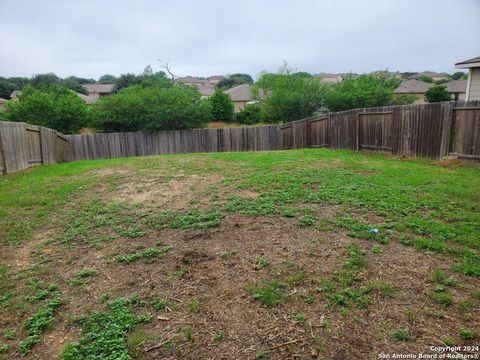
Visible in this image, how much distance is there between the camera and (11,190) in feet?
22.5

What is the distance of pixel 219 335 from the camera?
229cm

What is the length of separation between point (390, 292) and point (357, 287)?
24 centimetres

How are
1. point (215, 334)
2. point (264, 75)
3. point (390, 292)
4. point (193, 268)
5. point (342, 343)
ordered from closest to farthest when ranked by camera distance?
point (342, 343) → point (215, 334) → point (390, 292) → point (193, 268) → point (264, 75)

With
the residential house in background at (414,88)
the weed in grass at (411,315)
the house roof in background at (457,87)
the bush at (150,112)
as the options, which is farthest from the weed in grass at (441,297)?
the residential house in background at (414,88)

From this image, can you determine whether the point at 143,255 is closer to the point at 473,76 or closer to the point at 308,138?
the point at 308,138

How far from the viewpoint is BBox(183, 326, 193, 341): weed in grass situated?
228 centimetres

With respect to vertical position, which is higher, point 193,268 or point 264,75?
point 264,75

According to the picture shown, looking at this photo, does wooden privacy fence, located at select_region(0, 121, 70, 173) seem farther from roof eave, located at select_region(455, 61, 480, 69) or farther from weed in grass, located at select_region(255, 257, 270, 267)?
roof eave, located at select_region(455, 61, 480, 69)

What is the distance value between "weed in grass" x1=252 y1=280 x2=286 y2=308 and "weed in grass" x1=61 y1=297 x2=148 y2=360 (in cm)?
87

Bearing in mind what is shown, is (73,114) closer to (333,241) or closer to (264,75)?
(264,75)

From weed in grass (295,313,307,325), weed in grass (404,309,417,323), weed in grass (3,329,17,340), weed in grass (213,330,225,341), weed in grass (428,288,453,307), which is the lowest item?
weed in grass (3,329,17,340)

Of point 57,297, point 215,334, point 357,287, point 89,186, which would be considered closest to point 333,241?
point 357,287

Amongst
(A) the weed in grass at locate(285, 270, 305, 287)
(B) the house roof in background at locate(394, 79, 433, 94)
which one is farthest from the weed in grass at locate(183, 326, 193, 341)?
(B) the house roof in background at locate(394, 79, 433, 94)

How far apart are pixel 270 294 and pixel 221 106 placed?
2745cm
